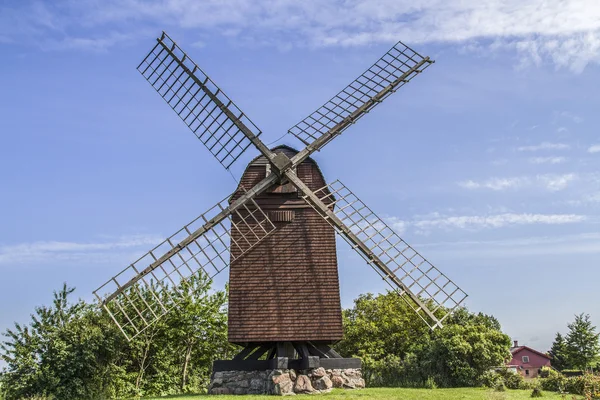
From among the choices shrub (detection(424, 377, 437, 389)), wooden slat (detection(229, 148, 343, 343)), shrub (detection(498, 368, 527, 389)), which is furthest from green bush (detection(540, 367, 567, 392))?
wooden slat (detection(229, 148, 343, 343))

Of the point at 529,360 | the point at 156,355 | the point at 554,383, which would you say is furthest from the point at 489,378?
the point at 529,360

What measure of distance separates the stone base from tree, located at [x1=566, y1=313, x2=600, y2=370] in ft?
96.6

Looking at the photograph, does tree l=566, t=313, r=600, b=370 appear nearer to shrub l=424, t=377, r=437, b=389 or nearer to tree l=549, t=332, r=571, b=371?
tree l=549, t=332, r=571, b=371

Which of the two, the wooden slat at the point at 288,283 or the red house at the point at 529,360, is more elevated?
the wooden slat at the point at 288,283

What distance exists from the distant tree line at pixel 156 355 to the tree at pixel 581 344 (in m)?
18.8

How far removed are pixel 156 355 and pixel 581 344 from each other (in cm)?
3087

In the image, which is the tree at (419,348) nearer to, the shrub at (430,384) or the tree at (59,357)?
the shrub at (430,384)

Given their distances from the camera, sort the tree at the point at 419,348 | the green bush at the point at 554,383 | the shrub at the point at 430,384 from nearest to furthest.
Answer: the green bush at the point at 554,383 < the shrub at the point at 430,384 < the tree at the point at 419,348

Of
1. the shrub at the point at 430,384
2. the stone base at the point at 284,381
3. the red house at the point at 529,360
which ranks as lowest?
the red house at the point at 529,360

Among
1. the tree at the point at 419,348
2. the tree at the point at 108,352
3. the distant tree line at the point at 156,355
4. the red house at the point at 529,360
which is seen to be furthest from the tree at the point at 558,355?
the tree at the point at 108,352

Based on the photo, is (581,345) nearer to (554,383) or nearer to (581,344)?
(581,344)

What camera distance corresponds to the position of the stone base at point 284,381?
1504cm

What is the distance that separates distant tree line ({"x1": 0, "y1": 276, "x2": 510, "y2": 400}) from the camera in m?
20.2

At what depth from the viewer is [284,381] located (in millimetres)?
15047
